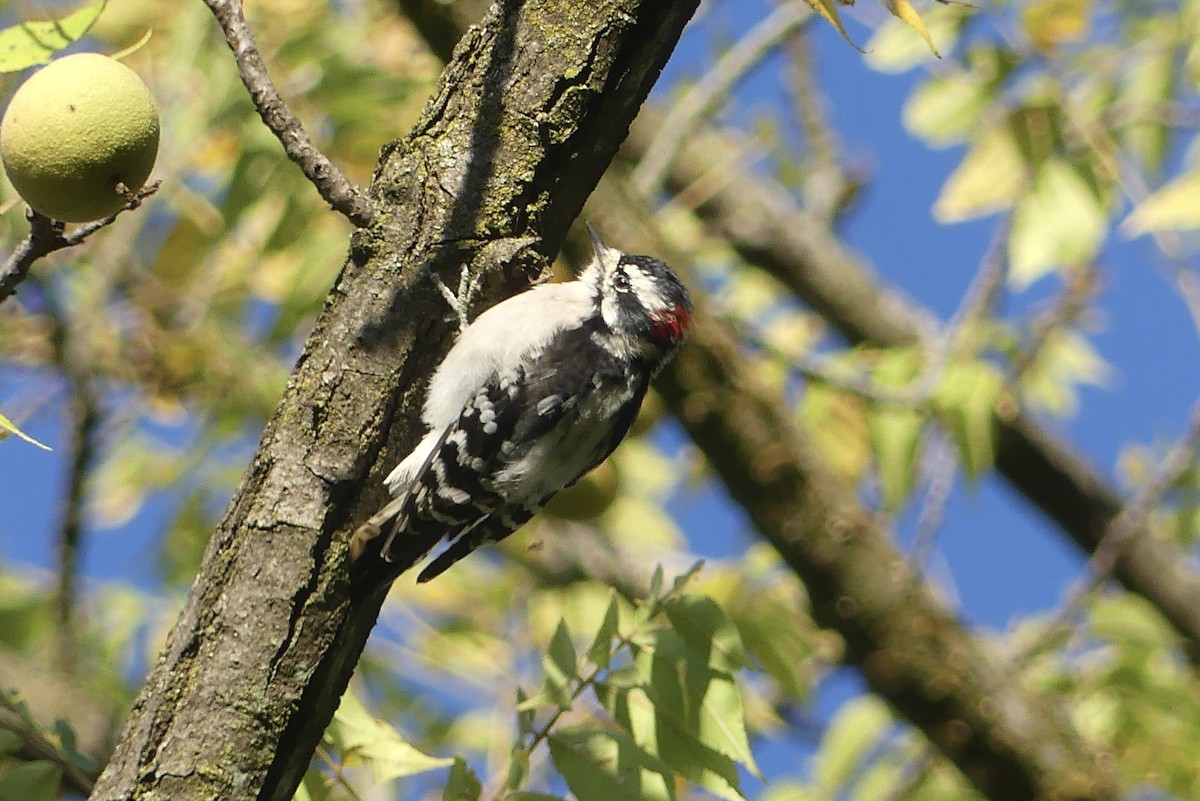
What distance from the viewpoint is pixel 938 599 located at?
5.49 m

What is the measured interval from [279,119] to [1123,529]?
14.0 ft

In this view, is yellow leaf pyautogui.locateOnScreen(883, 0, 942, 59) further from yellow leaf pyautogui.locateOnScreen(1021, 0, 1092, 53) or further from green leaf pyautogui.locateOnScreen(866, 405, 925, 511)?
yellow leaf pyautogui.locateOnScreen(1021, 0, 1092, 53)

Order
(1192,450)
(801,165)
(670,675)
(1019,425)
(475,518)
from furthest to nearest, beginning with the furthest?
(801,165) < (1019,425) < (1192,450) < (475,518) < (670,675)

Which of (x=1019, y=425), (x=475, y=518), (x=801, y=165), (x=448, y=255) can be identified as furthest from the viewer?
(x=801, y=165)

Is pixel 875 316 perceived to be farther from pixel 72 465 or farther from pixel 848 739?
pixel 72 465

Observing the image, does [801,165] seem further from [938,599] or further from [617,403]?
[617,403]

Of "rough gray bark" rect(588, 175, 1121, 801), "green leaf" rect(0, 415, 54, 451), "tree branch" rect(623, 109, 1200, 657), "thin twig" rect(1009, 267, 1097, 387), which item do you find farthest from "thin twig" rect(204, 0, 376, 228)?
"tree branch" rect(623, 109, 1200, 657)

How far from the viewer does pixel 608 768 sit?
294 cm

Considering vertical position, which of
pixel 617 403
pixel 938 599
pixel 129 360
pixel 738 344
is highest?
pixel 129 360

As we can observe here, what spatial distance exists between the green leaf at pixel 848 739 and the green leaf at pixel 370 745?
2.78 meters

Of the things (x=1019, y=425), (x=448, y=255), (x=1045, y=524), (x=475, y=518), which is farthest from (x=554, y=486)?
(x=1045, y=524)

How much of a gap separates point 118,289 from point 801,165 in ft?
13.2

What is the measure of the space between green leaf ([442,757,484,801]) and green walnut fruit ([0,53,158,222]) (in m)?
1.36

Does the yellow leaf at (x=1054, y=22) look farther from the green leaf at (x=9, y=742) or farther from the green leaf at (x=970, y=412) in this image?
the green leaf at (x=9, y=742)
